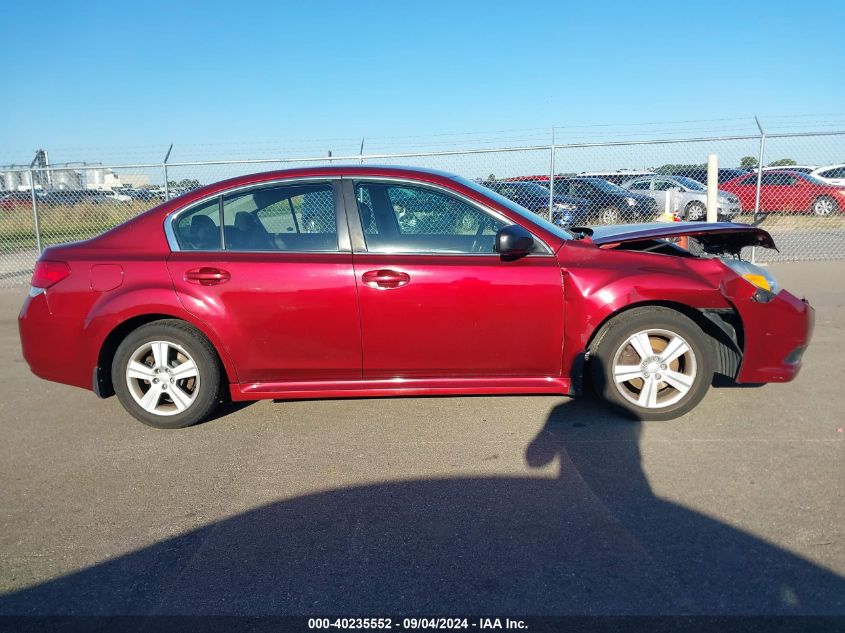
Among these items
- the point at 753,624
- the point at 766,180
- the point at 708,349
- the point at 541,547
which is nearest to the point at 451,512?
the point at 541,547

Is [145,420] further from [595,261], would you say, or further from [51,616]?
[595,261]

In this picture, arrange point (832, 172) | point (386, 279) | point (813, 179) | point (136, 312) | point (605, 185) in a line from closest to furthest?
1. point (386, 279)
2. point (136, 312)
3. point (605, 185)
4. point (813, 179)
5. point (832, 172)

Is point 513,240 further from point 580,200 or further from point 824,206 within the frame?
point 824,206

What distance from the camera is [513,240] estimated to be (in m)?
3.99

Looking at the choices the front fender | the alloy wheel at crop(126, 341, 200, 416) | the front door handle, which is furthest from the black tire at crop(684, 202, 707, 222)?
the alloy wheel at crop(126, 341, 200, 416)

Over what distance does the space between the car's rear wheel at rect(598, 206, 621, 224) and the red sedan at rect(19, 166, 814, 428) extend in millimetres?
7816

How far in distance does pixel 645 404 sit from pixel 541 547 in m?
1.67

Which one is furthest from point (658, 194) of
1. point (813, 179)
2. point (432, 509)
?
point (432, 509)

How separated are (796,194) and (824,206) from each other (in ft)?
3.42

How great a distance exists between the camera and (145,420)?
4.37 m

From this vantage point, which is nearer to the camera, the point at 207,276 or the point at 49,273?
the point at 207,276

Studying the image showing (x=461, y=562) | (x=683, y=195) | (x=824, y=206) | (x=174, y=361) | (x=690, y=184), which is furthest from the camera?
(x=824, y=206)

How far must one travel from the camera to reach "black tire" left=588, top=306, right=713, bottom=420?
416cm

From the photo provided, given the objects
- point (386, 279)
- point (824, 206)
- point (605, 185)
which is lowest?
point (824, 206)
